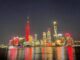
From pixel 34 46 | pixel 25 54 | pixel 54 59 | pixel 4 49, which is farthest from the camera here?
pixel 34 46

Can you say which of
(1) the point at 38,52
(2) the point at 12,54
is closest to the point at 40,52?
(1) the point at 38,52

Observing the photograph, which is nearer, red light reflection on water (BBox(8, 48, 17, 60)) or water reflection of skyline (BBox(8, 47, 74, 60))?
red light reflection on water (BBox(8, 48, 17, 60))

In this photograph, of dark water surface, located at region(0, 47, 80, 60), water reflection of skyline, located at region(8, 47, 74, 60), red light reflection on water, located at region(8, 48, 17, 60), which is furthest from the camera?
water reflection of skyline, located at region(8, 47, 74, 60)

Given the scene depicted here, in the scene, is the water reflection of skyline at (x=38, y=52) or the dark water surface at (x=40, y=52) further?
the water reflection of skyline at (x=38, y=52)

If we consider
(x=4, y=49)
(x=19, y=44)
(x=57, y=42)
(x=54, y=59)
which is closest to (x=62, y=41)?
(x=57, y=42)

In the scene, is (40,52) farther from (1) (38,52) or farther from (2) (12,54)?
(2) (12,54)

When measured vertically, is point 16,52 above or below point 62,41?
below

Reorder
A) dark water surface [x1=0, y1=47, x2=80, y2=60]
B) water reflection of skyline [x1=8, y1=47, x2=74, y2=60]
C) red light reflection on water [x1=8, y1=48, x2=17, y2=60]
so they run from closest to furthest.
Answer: red light reflection on water [x1=8, y1=48, x2=17, y2=60] < dark water surface [x1=0, y1=47, x2=80, y2=60] < water reflection of skyline [x1=8, y1=47, x2=74, y2=60]

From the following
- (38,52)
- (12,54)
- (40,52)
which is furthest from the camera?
(38,52)

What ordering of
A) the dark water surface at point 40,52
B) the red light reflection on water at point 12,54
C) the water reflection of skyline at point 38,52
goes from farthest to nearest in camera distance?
the water reflection of skyline at point 38,52 → the dark water surface at point 40,52 → the red light reflection on water at point 12,54

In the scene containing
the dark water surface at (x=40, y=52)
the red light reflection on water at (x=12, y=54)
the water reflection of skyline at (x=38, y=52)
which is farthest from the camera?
the water reflection of skyline at (x=38, y=52)

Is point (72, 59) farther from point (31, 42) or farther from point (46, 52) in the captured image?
point (31, 42)

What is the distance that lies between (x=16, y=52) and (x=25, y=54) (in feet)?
1.59

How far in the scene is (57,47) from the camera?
793 centimetres
